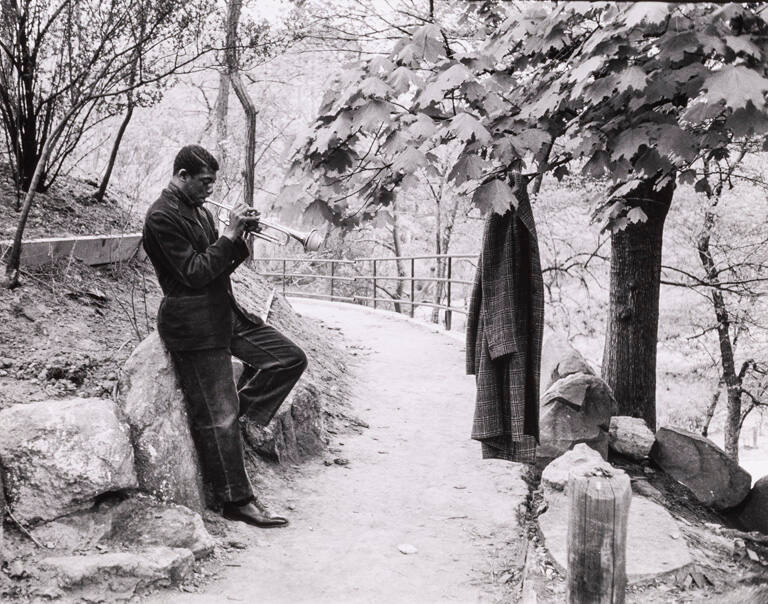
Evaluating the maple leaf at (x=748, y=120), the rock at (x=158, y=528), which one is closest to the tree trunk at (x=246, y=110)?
the rock at (x=158, y=528)

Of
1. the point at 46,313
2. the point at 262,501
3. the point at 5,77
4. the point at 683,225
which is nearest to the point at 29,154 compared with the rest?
the point at 5,77

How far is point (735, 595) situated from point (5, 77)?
20.5 feet

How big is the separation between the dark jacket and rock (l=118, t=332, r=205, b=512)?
0.56 ft

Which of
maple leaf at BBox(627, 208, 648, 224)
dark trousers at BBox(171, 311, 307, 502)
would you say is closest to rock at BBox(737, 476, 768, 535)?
maple leaf at BBox(627, 208, 648, 224)

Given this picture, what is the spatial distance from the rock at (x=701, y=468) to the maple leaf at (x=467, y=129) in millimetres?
3972

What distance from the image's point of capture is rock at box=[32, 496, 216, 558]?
3.35 metres

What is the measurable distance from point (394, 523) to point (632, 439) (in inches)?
104

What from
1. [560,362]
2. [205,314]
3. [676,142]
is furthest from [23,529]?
[560,362]

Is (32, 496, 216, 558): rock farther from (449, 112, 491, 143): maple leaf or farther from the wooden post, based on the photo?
(449, 112, 491, 143): maple leaf

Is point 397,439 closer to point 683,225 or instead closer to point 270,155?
point 683,225

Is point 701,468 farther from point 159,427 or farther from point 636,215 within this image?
point 159,427

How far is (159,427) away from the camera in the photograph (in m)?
3.85

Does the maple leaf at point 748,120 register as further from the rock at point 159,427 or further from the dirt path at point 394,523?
the rock at point 159,427

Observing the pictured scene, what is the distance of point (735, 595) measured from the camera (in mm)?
2000
